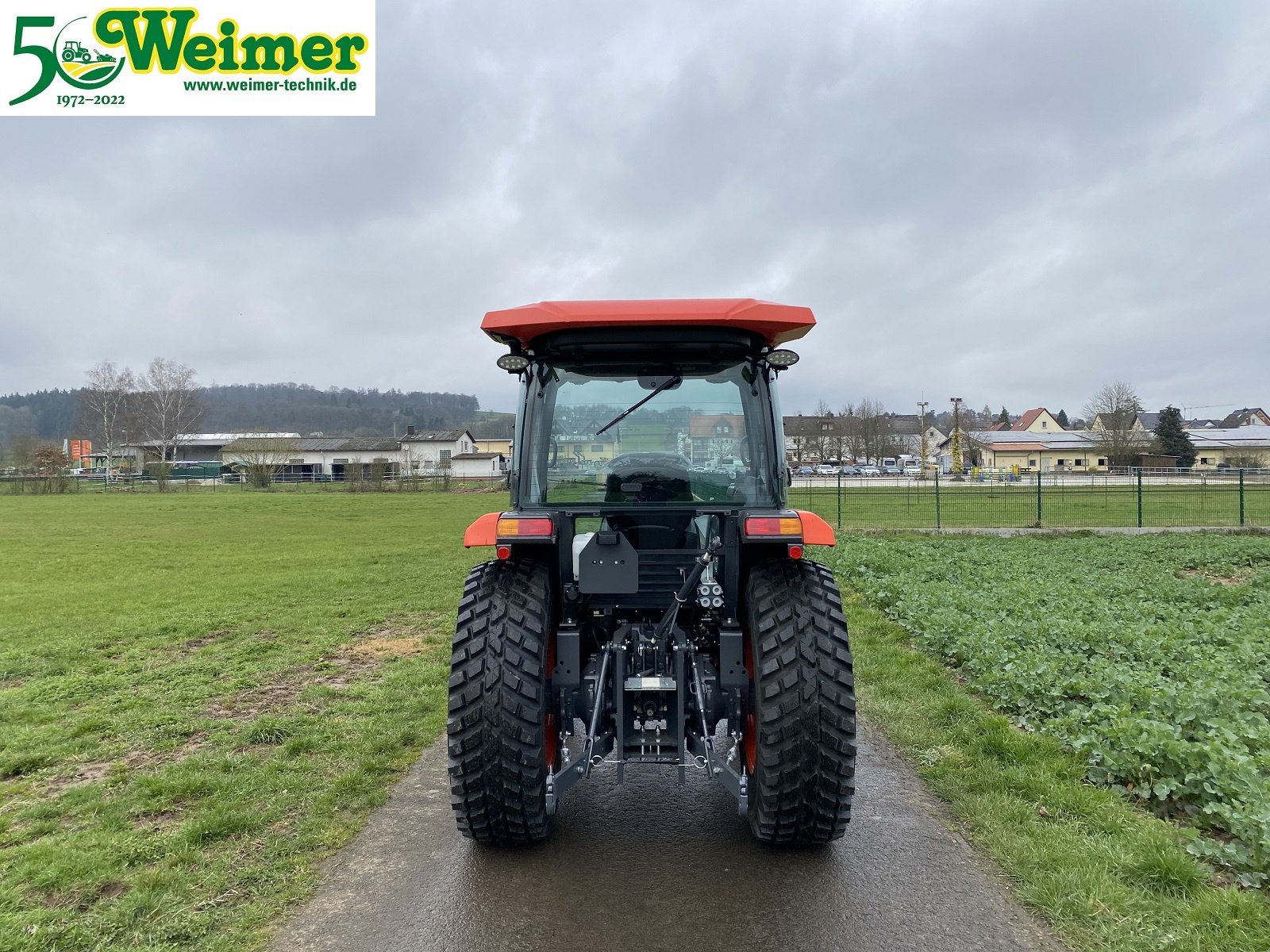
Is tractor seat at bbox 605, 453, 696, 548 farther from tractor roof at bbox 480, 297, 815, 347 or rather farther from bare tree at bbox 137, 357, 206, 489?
bare tree at bbox 137, 357, 206, 489

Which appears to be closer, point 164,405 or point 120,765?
point 120,765

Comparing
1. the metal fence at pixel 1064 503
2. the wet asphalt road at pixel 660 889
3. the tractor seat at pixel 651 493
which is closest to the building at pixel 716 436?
the tractor seat at pixel 651 493

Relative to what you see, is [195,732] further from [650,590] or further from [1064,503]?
[1064,503]

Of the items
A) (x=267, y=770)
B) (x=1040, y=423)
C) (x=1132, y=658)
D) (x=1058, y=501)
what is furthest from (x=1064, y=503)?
(x=1040, y=423)

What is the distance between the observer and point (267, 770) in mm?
4367

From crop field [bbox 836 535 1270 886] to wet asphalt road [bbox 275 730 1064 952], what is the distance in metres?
1.11

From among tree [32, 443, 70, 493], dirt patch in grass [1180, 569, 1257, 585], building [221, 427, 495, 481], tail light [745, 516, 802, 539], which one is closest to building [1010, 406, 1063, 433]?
building [221, 427, 495, 481]

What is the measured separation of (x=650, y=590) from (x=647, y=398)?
3.06ft

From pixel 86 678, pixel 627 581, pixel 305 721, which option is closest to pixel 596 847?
pixel 627 581

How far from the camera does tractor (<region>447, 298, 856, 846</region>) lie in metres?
3.10

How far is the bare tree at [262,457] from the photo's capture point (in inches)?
1863

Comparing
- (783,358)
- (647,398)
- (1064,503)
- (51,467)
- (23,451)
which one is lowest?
(1064,503)

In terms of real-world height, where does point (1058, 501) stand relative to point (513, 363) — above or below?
below

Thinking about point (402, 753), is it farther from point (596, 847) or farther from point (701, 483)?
point (701, 483)
